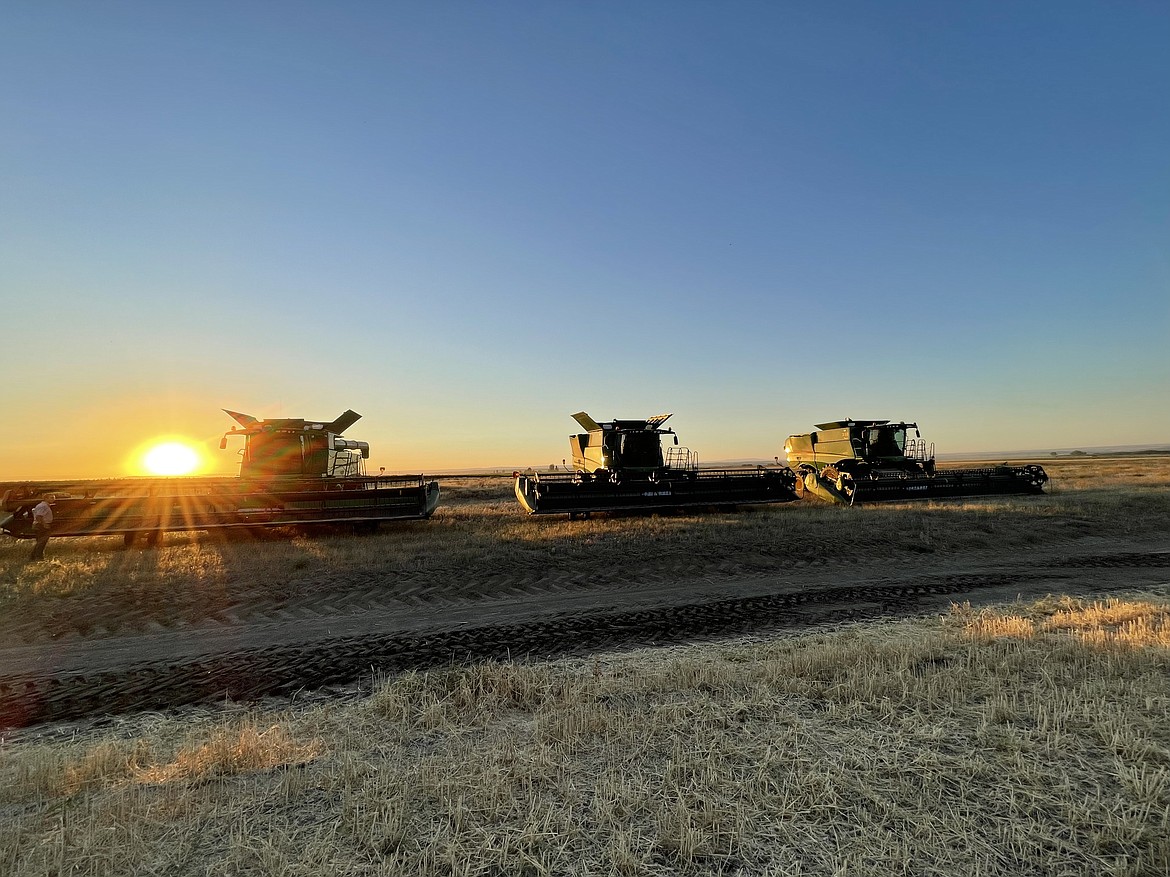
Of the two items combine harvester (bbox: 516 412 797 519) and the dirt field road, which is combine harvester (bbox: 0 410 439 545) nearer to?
the dirt field road

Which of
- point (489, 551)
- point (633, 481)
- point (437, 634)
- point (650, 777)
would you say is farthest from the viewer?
point (633, 481)

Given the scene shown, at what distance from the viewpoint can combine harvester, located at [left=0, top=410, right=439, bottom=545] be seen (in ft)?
52.7

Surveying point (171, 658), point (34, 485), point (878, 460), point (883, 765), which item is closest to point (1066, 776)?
point (883, 765)

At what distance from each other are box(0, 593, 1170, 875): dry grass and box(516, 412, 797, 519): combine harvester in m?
14.4

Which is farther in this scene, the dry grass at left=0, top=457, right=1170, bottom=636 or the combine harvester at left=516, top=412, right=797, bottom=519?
the combine harvester at left=516, top=412, right=797, bottom=519

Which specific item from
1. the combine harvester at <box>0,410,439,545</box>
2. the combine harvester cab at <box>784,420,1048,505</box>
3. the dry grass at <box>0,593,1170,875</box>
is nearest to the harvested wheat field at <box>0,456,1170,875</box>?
the dry grass at <box>0,593,1170,875</box>

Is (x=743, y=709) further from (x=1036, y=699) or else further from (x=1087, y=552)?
(x=1087, y=552)

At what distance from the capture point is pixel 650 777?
4.05m

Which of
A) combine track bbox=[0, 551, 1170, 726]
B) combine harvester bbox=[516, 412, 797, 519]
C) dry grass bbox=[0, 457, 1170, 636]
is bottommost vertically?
combine track bbox=[0, 551, 1170, 726]

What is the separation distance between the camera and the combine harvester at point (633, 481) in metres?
20.9

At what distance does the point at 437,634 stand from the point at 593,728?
504 centimetres

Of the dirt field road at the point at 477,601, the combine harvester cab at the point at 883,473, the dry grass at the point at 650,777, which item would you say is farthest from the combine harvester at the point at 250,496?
the combine harvester cab at the point at 883,473

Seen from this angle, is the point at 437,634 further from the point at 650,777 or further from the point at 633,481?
the point at 633,481

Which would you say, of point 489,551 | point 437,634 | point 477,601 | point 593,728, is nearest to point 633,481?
point 489,551
